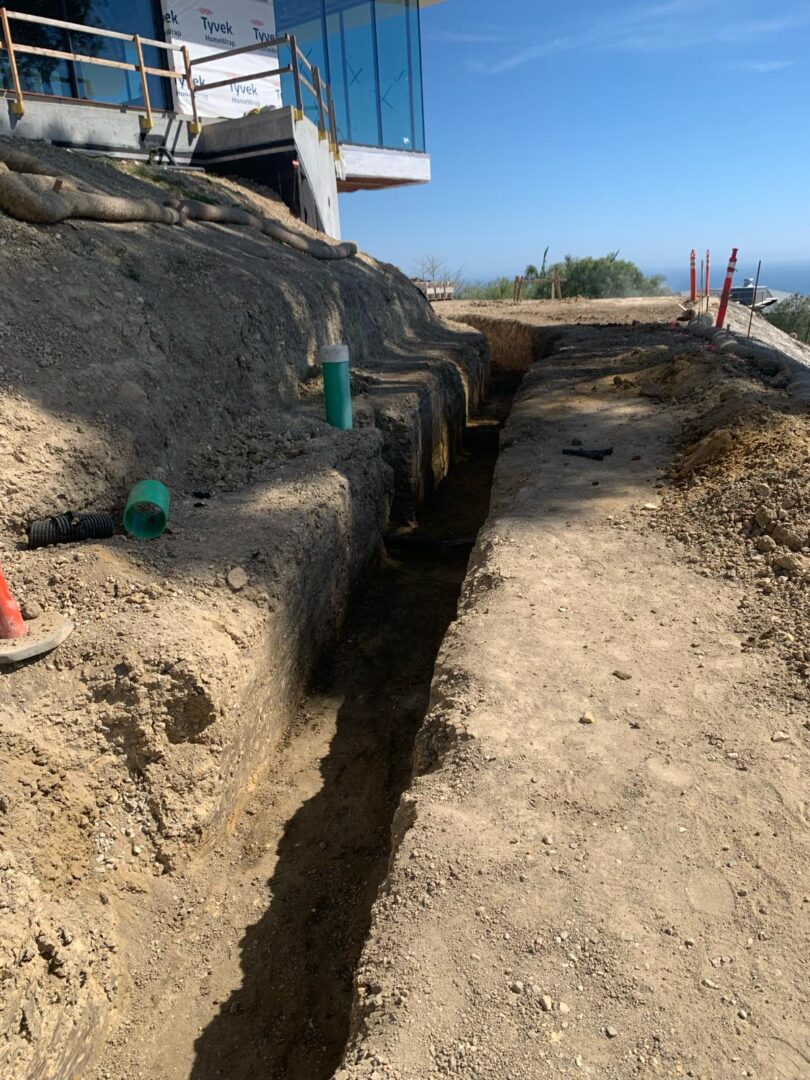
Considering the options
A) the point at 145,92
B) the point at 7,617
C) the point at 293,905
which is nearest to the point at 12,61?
the point at 145,92

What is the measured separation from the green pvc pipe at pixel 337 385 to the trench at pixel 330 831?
50.7 inches

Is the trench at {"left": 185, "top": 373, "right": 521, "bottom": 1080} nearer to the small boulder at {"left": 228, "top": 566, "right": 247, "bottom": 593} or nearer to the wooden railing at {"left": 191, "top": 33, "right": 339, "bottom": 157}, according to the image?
the small boulder at {"left": 228, "top": 566, "right": 247, "bottom": 593}

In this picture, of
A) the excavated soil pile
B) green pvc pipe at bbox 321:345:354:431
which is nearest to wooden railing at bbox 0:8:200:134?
green pvc pipe at bbox 321:345:354:431

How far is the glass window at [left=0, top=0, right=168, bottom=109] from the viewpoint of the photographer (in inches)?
394

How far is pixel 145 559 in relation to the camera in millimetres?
3539

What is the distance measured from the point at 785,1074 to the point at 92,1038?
6.83 ft

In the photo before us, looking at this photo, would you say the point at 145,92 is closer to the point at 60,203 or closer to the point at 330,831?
the point at 60,203

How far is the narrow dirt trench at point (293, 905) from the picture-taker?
245 cm

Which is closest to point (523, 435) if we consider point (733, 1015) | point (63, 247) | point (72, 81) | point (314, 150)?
point (63, 247)

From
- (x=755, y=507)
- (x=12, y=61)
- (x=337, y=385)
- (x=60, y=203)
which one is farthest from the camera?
(x=12, y=61)

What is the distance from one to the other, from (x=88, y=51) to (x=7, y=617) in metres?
11.6

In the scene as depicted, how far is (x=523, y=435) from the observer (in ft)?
22.9

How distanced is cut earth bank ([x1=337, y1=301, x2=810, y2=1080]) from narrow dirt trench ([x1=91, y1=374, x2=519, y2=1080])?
716mm

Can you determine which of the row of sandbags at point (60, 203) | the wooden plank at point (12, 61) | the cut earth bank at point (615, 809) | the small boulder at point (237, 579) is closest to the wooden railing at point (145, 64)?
the wooden plank at point (12, 61)
